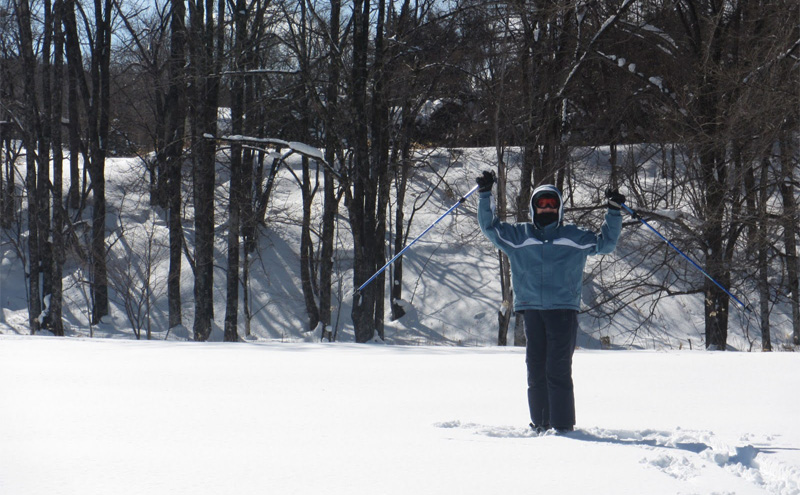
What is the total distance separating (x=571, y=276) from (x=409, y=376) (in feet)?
7.68

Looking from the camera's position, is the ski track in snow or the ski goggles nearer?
the ski track in snow

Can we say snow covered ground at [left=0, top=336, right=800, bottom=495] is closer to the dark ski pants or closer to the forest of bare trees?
the dark ski pants

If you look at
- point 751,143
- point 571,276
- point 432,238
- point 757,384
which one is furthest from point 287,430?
point 432,238

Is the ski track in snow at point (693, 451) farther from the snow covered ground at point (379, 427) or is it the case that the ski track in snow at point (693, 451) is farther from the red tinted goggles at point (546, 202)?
the red tinted goggles at point (546, 202)

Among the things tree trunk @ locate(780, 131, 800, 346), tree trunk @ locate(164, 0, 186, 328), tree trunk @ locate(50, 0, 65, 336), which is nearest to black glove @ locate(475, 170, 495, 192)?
tree trunk @ locate(780, 131, 800, 346)

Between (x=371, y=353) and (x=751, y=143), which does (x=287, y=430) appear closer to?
(x=371, y=353)

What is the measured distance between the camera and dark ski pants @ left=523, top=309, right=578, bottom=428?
4453 mm

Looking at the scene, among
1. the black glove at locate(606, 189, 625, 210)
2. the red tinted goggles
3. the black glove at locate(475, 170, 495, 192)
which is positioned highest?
the black glove at locate(475, 170, 495, 192)

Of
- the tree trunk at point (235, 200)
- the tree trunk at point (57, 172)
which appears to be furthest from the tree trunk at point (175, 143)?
the tree trunk at point (57, 172)

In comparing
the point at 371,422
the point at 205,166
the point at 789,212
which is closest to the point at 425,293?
the point at 205,166

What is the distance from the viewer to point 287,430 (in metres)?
4.27

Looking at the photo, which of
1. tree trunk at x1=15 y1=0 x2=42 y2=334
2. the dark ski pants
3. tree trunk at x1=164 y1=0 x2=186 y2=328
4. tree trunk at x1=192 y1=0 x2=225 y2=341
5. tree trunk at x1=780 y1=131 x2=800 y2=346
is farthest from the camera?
tree trunk at x1=15 y1=0 x2=42 y2=334

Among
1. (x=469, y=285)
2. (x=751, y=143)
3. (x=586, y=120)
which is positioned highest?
(x=586, y=120)

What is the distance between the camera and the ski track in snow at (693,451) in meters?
3.36
